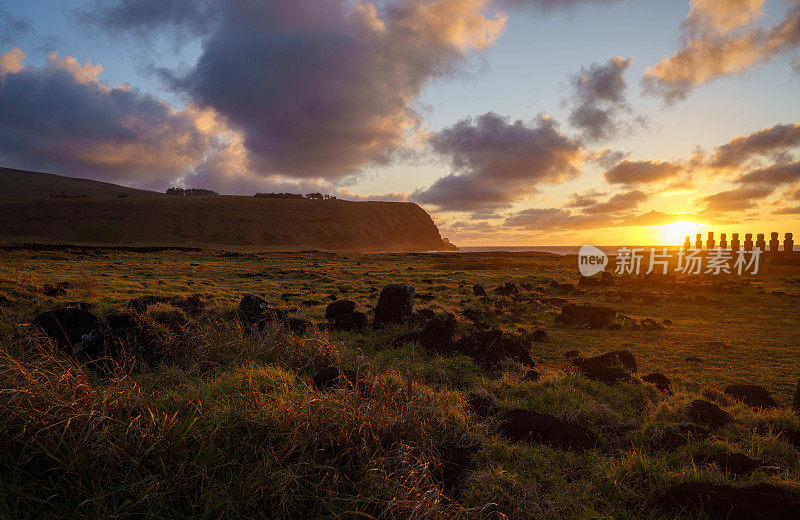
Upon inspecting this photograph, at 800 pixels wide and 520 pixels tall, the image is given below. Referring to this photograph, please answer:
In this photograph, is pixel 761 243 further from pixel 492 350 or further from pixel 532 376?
pixel 532 376

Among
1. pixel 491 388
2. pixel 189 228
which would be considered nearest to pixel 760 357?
pixel 491 388

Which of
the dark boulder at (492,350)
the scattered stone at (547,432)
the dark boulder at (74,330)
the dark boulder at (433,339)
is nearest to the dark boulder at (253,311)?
the dark boulder at (74,330)

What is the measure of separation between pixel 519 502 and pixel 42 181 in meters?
208

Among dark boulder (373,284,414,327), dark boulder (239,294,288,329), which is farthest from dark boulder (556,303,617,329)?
dark boulder (239,294,288,329)

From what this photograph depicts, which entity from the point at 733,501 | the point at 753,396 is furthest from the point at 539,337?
the point at 733,501

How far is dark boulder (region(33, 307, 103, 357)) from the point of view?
7.88 m

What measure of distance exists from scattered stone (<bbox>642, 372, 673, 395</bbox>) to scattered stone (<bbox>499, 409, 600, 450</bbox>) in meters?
3.32

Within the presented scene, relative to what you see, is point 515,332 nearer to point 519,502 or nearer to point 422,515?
point 519,502

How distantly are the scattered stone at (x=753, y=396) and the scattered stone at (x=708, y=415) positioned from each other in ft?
4.21

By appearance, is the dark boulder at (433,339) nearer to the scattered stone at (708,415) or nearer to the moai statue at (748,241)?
the scattered stone at (708,415)

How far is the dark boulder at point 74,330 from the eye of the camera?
788cm

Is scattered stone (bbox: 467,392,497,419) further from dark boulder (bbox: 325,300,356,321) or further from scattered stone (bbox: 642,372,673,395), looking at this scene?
dark boulder (bbox: 325,300,356,321)

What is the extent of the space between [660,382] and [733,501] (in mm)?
4983

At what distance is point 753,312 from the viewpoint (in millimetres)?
18359
